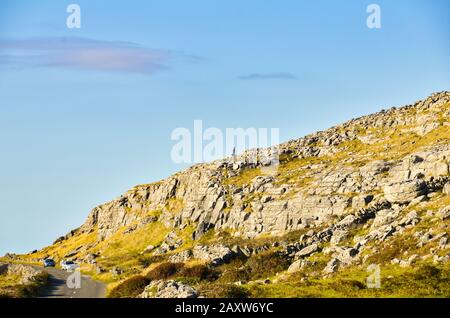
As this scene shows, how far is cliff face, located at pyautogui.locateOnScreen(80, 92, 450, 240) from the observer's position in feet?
268

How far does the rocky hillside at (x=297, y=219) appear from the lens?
2279 inches

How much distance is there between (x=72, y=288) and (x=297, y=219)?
101 feet

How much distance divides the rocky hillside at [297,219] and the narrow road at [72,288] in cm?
238

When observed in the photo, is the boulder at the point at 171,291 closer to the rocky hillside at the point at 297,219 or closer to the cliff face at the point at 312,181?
the rocky hillside at the point at 297,219

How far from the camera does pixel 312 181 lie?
308 feet

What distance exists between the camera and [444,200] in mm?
68000

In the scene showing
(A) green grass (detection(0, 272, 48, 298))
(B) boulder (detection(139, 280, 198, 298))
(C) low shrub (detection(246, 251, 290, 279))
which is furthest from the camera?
(C) low shrub (detection(246, 251, 290, 279))

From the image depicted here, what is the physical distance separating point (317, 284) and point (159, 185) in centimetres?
7911

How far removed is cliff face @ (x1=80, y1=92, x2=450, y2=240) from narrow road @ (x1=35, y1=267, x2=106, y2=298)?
23.5 meters

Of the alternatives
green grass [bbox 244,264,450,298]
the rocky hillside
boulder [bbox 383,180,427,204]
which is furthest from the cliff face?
green grass [bbox 244,264,450,298]

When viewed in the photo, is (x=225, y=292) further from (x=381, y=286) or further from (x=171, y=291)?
(x=381, y=286)

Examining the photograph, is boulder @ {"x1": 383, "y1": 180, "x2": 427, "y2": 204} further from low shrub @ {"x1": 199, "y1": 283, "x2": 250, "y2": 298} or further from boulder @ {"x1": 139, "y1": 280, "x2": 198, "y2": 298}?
boulder @ {"x1": 139, "y1": 280, "x2": 198, "y2": 298}

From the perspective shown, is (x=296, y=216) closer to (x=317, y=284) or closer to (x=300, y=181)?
(x=300, y=181)

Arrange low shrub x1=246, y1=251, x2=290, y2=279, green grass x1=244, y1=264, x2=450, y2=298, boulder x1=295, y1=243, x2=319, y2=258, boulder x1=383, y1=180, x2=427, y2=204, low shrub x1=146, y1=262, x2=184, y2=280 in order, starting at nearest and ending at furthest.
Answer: green grass x1=244, y1=264, x2=450, y2=298, low shrub x1=246, y1=251, x2=290, y2=279, boulder x1=295, y1=243, x2=319, y2=258, low shrub x1=146, y1=262, x2=184, y2=280, boulder x1=383, y1=180, x2=427, y2=204
